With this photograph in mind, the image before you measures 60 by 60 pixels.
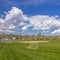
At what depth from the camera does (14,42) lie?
2358cm

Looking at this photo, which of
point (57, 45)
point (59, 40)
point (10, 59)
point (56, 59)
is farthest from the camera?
point (57, 45)

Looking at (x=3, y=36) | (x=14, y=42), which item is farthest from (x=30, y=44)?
(x=3, y=36)

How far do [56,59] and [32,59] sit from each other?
1871mm

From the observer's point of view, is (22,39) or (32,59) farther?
(22,39)

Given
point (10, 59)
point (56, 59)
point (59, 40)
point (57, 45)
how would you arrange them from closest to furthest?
point (10, 59) < point (56, 59) < point (59, 40) < point (57, 45)

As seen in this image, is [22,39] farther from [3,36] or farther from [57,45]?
[57,45]

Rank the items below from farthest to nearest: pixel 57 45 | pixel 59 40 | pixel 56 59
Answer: pixel 57 45, pixel 59 40, pixel 56 59

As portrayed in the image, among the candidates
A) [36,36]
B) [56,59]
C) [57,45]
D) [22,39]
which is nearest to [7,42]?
[22,39]

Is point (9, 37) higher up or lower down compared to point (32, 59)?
higher up

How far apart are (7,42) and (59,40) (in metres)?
6.65

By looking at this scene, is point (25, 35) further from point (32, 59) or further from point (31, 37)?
point (32, 59)

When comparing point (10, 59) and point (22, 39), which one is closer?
point (10, 59)

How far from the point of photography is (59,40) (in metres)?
21.4

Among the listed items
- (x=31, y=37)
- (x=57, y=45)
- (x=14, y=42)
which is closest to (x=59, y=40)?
(x=57, y=45)
